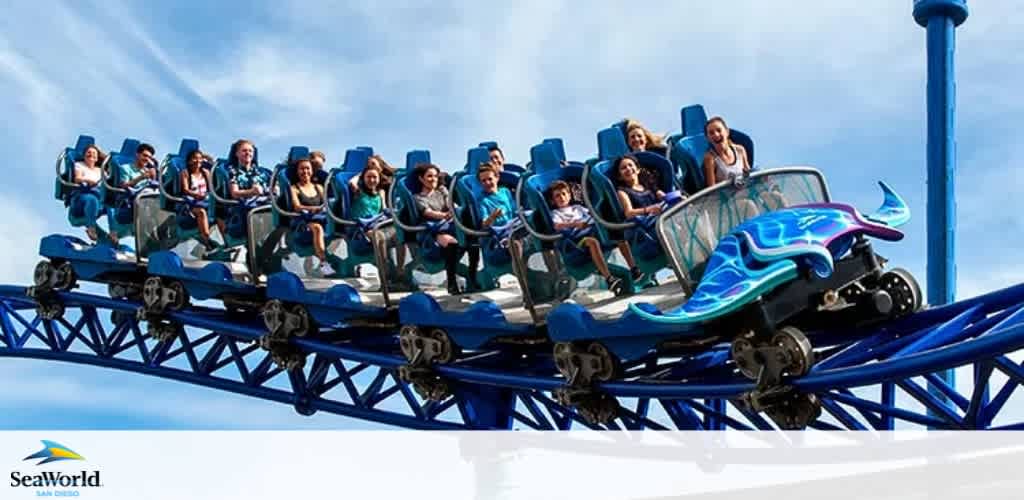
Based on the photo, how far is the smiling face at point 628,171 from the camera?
5.64 m

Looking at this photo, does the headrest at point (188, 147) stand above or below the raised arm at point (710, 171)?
above

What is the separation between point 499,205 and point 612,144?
1.07 meters

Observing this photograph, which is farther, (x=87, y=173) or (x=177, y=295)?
(x=87, y=173)

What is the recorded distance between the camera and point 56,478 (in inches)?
253

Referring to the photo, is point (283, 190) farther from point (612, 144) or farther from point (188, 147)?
point (612, 144)

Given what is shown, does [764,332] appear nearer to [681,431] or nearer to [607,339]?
[607,339]

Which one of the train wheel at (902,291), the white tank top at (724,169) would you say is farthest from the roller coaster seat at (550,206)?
the train wheel at (902,291)

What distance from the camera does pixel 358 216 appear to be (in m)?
7.57

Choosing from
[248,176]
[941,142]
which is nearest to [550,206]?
[941,142]

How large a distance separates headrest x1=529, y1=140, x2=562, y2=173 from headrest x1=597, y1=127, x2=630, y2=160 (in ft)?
1.24

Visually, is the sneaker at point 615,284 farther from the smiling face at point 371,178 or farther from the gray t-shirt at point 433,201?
the smiling face at point 371,178

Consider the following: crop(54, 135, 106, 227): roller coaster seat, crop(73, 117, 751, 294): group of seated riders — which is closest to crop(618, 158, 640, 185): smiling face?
crop(73, 117, 751, 294): group of seated riders

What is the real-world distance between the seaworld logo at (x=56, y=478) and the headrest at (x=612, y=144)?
3.32 meters

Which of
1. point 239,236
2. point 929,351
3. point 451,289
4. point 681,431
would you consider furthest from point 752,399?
point 239,236
